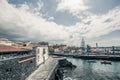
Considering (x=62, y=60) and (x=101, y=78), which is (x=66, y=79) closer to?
(x=101, y=78)

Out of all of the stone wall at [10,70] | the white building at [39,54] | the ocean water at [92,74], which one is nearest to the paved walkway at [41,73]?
the white building at [39,54]

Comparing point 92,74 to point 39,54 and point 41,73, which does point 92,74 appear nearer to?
point 39,54

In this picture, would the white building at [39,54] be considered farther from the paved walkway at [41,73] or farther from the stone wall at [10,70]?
the stone wall at [10,70]

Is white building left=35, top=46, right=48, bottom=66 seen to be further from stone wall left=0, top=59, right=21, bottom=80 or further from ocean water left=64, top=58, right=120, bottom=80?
stone wall left=0, top=59, right=21, bottom=80

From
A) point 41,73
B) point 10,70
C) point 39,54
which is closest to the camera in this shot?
point 10,70

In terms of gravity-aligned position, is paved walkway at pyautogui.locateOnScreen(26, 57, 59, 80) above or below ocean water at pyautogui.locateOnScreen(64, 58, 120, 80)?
above

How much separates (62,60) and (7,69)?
75244mm

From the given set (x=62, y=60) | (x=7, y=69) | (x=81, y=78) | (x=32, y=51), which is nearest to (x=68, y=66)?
(x=62, y=60)

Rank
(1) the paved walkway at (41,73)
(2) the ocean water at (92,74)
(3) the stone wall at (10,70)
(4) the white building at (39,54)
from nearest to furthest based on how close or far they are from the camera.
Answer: (3) the stone wall at (10,70) → (1) the paved walkway at (41,73) → (4) the white building at (39,54) → (2) the ocean water at (92,74)

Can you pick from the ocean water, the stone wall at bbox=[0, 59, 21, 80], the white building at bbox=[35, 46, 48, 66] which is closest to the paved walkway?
the white building at bbox=[35, 46, 48, 66]

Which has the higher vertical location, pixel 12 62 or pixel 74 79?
pixel 12 62

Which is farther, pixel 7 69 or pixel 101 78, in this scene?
pixel 101 78

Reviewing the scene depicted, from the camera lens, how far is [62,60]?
329ft

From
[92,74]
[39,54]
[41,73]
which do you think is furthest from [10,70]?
[92,74]
